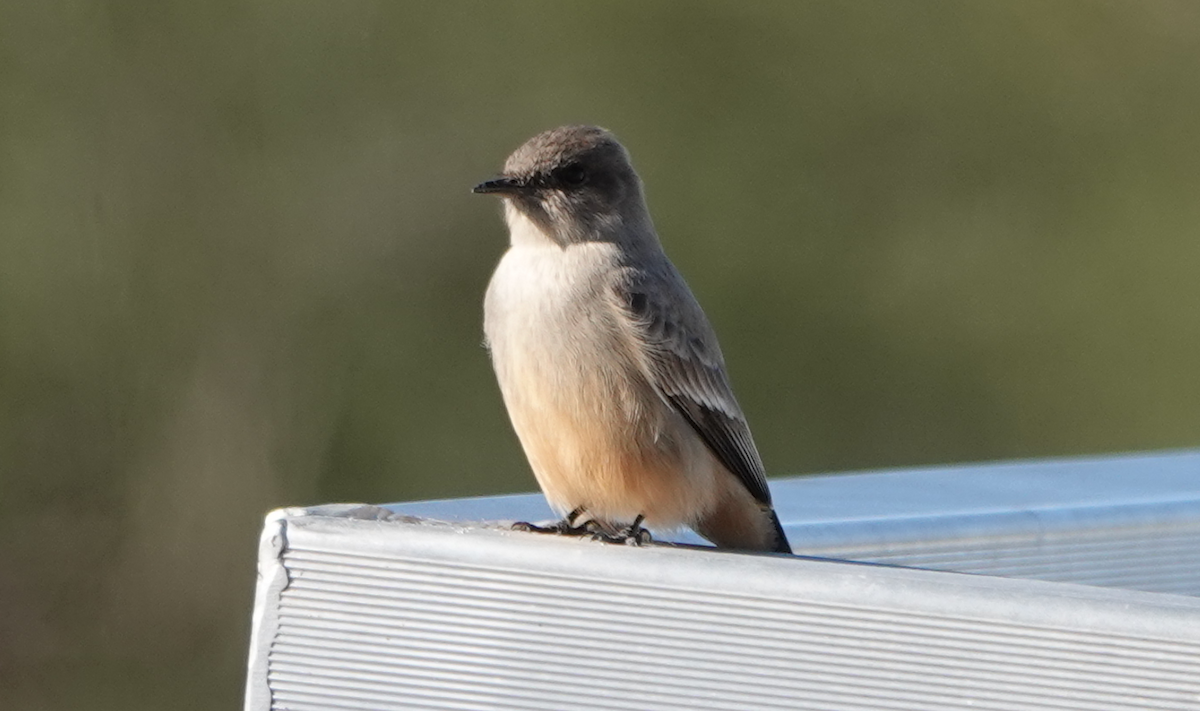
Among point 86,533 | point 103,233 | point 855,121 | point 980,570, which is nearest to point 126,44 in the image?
point 103,233

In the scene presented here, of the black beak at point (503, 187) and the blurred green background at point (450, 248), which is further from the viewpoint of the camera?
the blurred green background at point (450, 248)

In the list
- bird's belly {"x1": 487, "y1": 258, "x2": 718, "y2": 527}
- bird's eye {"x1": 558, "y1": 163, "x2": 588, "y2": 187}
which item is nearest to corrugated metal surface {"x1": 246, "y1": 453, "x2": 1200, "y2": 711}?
bird's belly {"x1": 487, "y1": 258, "x2": 718, "y2": 527}

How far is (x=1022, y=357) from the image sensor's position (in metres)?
9.53

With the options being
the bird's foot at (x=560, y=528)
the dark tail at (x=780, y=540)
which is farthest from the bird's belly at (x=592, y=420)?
the dark tail at (x=780, y=540)

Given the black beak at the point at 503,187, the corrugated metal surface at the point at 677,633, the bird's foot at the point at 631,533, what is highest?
the black beak at the point at 503,187

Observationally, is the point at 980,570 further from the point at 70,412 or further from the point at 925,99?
the point at 925,99

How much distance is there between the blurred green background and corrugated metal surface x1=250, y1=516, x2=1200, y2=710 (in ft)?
17.9

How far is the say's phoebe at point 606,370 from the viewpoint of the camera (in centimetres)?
417

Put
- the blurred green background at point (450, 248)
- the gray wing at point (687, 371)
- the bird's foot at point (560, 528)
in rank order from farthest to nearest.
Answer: the blurred green background at point (450, 248) < the gray wing at point (687, 371) < the bird's foot at point (560, 528)

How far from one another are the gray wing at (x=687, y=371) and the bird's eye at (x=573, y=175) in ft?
1.19

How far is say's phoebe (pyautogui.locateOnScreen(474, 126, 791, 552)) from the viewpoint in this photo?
4168 mm

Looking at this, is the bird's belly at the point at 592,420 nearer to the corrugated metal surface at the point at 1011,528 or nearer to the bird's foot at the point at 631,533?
the bird's foot at the point at 631,533

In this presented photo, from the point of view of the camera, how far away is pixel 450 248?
852 centimetres

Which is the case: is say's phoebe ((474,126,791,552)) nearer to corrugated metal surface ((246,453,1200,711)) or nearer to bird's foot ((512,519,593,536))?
bird's foot ((512,519,593,536))
